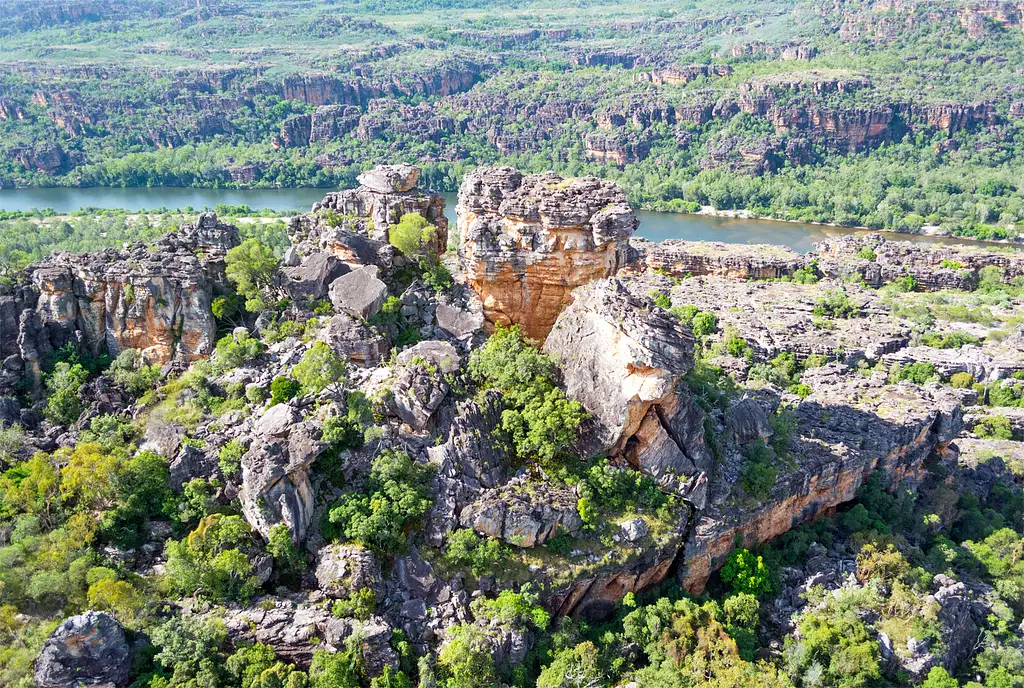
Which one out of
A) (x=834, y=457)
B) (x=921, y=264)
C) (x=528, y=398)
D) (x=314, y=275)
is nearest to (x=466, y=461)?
(x=528, y=398)

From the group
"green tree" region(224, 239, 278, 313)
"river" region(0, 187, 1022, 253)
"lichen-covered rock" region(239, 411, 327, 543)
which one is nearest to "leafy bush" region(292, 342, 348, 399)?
"lichen-covered rock" region(239, 411, 327, 543)

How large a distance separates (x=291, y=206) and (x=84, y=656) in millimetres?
104001

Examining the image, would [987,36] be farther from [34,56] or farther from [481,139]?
[34,56]

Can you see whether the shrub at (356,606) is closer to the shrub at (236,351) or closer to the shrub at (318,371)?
the shrub at (318,371)

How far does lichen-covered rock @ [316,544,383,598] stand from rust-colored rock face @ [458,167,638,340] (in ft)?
44.7

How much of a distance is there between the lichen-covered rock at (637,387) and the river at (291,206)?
260 ft

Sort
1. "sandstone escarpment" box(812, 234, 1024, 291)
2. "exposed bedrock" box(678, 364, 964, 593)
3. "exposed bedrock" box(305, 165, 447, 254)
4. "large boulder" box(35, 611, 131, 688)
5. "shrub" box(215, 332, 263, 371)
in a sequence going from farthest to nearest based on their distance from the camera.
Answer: "sandstone escarpment" box(812, 234, 1024, 291)
"exposed bedrock" box(305, 165, 447, 254)
"shrub" box(215, 332, 263, 371)
"exposed bedrock" box(678, 364, 964, 593)
"large boulder" box(35, 611, 131, 688)

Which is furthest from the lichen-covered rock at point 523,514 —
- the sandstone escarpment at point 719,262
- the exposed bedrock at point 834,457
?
the sandstone escarpment at point 719,262

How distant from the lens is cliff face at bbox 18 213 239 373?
3647cm

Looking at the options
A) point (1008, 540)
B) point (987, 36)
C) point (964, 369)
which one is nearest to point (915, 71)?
point (987, 36)

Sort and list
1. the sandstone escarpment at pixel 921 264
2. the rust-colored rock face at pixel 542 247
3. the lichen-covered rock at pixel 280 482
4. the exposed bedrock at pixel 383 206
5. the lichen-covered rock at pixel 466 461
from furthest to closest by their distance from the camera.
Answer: the sandstone escarpment at pixel 921 264, the exposed bedrock at pixel 383 206, the rust-colored rock face at pixel 542 247, the lichen-covered rock at pixel 466 461, the lichen-covered rock at pixel 280 482

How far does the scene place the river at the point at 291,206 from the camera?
111 m

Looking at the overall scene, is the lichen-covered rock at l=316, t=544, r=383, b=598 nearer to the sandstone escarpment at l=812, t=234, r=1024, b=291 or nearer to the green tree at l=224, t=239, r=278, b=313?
the green tree at l=224, t=239, r=278, b=313

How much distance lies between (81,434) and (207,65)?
181178mm
